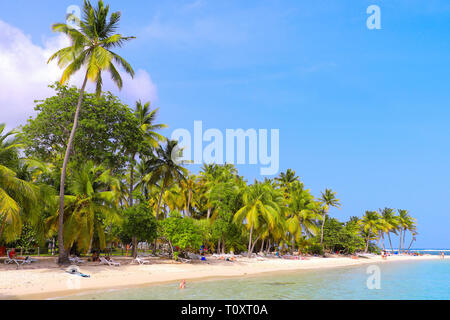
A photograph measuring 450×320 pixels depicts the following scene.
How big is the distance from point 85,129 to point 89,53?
781 cm

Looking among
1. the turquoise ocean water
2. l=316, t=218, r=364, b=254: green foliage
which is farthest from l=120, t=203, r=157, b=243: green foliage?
l=316, t=218, r=364, b=254: green foliage

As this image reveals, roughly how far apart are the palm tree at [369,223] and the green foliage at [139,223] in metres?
60.3

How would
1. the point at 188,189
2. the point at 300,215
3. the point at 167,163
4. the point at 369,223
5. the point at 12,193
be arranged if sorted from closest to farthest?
the point at 12,193 < the point at 167,163 < the point at 188,189 < the point at 300,215 < the point at 369,223

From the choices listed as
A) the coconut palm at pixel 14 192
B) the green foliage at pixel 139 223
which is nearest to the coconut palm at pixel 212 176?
the green foliage at pixel 139 223

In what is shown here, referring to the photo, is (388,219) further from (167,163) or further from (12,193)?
(12,193)

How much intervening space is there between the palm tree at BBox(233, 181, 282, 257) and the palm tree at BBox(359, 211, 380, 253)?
42409 mm

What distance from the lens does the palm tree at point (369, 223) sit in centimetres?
7500

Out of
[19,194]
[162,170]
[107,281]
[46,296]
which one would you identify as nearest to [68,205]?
[19,194]

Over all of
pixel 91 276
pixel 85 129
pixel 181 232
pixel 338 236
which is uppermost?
pixel 85 129

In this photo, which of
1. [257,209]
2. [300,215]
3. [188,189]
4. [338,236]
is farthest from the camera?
[338,236]

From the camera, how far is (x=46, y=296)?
49.0 ft

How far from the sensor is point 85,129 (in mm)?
28422

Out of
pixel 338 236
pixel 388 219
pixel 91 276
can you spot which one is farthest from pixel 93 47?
pixel 388 219
